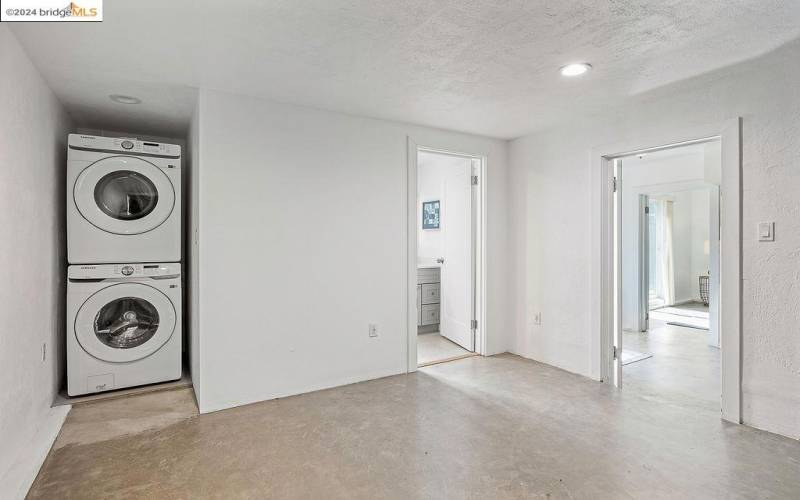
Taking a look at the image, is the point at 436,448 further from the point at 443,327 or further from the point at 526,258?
the point at 443,327

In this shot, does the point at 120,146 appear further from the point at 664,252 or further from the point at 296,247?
the point at 664,252

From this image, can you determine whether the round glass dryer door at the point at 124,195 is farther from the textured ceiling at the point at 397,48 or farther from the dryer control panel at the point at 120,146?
the textured ceiling at the point at 397,48

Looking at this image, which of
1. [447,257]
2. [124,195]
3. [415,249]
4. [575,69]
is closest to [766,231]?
[575,69]

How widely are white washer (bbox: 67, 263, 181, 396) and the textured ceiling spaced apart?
1.31 m

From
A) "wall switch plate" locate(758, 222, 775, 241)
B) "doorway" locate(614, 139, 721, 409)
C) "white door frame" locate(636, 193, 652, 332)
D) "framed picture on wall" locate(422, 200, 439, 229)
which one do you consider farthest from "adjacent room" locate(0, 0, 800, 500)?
"white door frame" locate(636, 193, 652, 332)

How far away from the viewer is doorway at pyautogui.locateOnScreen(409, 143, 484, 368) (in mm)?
4219

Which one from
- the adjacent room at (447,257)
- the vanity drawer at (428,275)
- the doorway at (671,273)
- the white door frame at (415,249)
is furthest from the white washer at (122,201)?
the doorway at (671,273)

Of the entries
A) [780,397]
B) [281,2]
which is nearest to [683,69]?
[780,397]

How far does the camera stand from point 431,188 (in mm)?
5414

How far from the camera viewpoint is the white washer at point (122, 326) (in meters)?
3.02

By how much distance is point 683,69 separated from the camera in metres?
2.51

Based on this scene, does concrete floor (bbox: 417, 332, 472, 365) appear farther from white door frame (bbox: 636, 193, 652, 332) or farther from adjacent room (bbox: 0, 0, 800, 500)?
white door frame (bbox: 636, 193, 652, 332)

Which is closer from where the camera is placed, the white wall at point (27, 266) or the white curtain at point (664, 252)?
the white wall at point (27, 266)

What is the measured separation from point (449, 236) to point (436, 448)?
2.76 metres
